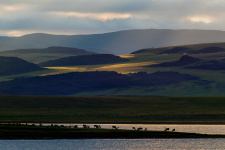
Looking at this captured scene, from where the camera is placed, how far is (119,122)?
97.7 meters

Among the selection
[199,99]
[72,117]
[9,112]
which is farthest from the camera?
[199,99]

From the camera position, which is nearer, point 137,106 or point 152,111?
point 152,111

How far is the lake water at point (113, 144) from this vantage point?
62350 millimetres

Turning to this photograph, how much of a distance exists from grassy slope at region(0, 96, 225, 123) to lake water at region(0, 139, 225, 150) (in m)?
28.4

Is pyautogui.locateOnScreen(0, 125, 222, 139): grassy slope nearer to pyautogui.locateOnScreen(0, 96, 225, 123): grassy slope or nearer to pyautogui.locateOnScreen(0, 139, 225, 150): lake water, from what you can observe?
pyautogui.locateOnScreen(0, 139, 225, 150): lake water

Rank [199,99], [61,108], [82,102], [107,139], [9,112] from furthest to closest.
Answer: [199,99], [82,102], [61,108], [9,112], [107,139]

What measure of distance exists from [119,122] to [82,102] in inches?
1393

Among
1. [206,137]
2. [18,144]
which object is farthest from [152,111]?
[18,144]

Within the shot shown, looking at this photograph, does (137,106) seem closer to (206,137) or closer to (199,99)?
(199,99)

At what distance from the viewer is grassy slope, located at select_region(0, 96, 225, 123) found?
10346 centimetres

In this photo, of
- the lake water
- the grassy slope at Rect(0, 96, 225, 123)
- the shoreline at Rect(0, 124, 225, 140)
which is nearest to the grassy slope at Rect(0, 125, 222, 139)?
the shoreline at Rect(0, 124, 225, 140)

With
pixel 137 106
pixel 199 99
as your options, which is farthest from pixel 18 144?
pixel 199 99

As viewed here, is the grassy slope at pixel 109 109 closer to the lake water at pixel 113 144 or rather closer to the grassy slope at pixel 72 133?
the grassy slope at pixel 72 133

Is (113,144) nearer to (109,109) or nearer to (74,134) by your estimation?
(74,134)
